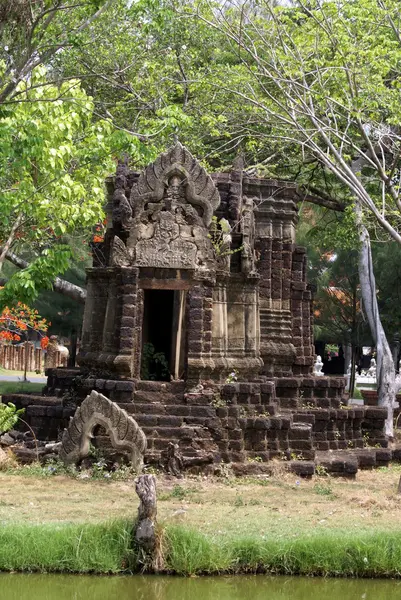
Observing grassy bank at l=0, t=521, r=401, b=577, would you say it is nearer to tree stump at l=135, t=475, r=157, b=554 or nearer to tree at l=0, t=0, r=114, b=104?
tree stump at l=135, t=475, r=157, b=554

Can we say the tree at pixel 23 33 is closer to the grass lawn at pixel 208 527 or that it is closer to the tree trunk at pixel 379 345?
the grass lawn at pixel 208 527

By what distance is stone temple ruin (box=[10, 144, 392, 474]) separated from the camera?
48.7ft

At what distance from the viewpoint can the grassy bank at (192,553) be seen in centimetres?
953

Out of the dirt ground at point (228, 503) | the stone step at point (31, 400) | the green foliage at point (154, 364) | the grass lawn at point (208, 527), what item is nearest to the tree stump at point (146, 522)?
the grass lawn at point (208, 527)

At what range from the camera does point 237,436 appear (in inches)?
588

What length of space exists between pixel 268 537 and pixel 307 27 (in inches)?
400

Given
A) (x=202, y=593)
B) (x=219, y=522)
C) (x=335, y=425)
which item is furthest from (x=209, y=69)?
(x=202, y=593)

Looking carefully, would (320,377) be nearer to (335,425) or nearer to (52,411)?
(335,425)

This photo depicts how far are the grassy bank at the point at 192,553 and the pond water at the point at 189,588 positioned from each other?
0.10 m

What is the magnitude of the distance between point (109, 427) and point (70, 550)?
14.8ft

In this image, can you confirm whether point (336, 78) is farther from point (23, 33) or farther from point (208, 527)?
point (208, 527)

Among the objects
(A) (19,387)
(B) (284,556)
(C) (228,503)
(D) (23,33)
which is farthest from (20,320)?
(B) (284,556)

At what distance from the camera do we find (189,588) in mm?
9328

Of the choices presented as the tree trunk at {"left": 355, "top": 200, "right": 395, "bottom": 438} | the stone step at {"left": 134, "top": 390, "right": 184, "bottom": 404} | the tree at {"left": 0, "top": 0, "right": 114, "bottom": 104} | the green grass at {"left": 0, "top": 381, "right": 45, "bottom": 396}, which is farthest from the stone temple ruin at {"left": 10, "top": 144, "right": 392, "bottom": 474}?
the green grass at {"left": 0, "top": 381, "right": 45, "bottom": 396}
